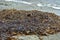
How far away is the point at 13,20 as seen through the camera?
5.34 m

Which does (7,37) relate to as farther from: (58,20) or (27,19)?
(58,20)

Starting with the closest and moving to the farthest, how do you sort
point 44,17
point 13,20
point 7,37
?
point 7,37 → point 13,20 → point 44,17

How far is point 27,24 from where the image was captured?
202 inches

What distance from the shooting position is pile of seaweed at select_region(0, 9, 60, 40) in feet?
15.7

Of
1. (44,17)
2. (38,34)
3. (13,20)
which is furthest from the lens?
(44,17)

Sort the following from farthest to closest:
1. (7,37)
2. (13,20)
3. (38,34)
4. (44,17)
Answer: (44,17) < (13,20) < (38,34) < (7,37)

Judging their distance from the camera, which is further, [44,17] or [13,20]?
[44,17]

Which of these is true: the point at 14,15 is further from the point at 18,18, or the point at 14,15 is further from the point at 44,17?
the point at 44,17

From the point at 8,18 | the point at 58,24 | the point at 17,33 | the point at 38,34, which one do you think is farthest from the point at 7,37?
the point at 58,24

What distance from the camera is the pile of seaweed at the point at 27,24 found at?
479cm

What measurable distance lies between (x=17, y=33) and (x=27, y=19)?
795mm

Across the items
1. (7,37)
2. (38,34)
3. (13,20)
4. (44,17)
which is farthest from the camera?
(44,17)

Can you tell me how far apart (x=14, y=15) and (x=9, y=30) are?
940 mm

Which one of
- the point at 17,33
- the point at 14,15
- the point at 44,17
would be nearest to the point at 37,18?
the point at 44,17
